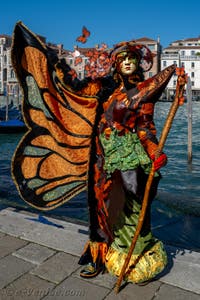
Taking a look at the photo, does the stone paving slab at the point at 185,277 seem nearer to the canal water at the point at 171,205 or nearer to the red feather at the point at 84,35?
the canal water at the point at 171,205

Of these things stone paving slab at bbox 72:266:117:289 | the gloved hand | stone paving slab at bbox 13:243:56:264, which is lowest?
stone paving slab at bbox 72:266:117:289

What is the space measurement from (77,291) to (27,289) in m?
0.39

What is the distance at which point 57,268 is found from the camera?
9.87ft

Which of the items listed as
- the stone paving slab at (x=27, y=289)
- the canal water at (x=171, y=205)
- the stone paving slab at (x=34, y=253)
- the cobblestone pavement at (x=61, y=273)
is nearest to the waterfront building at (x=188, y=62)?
the canal water at (x=171, y=205)

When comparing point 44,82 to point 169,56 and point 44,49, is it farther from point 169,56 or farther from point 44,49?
point 169,56

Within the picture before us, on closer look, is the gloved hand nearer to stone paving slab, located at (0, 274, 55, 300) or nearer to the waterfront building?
stone paving slab, located at (0, 274, 55, 300)

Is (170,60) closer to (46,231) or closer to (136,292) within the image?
(46,231)

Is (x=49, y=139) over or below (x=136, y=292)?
over

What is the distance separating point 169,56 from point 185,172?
6416 centimetres

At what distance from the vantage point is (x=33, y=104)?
3.15 meters

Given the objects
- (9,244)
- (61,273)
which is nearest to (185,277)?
(61,273)

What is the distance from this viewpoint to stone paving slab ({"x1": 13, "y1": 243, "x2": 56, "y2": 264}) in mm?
3176

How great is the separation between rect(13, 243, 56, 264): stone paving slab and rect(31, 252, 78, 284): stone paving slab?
2.9 inches

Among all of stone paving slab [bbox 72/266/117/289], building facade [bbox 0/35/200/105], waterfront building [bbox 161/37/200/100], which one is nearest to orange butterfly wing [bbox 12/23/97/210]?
stone paving slab [bbox 72/266/117/289]
